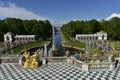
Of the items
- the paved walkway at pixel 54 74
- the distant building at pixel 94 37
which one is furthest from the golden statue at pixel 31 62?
the distant building at pixel 94 37

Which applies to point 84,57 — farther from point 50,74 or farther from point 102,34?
point 102,34

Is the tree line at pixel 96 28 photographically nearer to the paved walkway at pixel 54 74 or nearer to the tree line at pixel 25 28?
the tree line at pixel 25 28

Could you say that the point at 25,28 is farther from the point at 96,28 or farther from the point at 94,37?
the point at 96,28

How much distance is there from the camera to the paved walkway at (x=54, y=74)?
1436cm

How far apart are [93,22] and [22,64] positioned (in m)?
54.6

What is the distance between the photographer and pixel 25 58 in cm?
1884

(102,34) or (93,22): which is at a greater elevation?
(93,22)

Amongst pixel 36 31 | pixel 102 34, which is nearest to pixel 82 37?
pixel 102 34

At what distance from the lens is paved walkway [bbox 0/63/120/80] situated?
14.4 m

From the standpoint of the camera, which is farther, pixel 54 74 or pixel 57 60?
pixel 57 60

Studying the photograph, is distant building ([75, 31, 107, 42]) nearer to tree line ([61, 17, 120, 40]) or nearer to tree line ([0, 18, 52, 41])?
tree line ([61, 17, 120, 40])

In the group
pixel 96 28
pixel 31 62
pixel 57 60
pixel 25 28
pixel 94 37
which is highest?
pixel 25 28

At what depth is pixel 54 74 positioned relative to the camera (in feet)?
49.7

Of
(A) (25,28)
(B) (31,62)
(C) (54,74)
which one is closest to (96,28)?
(A) (25,28)
